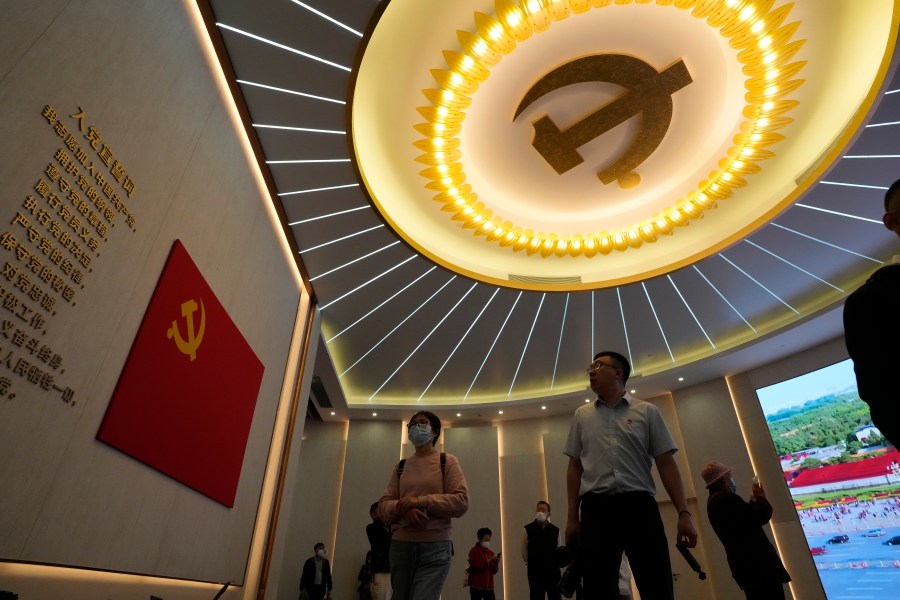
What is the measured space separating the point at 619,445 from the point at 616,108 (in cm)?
326

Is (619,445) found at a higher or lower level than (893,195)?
lower

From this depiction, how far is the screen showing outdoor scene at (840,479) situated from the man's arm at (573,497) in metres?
5.42

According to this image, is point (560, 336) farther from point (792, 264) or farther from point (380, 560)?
point (380, 560)

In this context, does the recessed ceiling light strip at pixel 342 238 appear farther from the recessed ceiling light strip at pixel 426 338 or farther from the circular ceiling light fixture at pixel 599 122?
the recessed ceiling light strip at pixel 426 338

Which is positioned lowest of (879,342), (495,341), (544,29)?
(879,342)

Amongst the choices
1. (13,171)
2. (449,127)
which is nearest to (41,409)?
(13,171)

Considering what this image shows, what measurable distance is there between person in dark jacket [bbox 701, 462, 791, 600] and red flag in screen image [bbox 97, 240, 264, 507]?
10.6 feet

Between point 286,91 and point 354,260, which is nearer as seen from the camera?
point 286,91

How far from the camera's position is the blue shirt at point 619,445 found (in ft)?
7.07

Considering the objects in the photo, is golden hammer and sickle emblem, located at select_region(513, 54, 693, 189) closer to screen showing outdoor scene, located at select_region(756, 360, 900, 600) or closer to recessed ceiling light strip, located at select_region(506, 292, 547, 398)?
recessed ceiling light strip, located at select_region(506, 292, 547, 398)

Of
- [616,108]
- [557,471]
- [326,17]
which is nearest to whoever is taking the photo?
[326,17]

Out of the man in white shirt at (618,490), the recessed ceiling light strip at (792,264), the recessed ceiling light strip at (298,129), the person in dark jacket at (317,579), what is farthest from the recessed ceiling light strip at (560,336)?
the person in dark jacket at (317,579)

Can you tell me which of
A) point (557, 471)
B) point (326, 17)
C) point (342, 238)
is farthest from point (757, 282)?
point (326, 17)

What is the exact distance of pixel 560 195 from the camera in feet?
17.5
